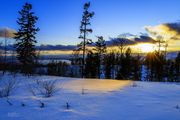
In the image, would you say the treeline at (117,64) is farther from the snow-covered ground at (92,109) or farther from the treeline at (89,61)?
the snow-covered ground at (92,109)

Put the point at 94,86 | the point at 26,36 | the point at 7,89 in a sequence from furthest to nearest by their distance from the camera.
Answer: the point at 26,36
the point at 94,86
the point at 7,89

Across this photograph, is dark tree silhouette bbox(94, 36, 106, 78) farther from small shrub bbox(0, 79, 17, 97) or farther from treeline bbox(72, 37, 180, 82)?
small shrub bbox(0, 79, 17, 97)

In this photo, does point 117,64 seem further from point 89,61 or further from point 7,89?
point 7,89

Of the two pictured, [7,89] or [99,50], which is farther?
[99,50]

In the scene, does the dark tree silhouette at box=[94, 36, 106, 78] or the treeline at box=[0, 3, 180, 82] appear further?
the dark tree silhouette at box=[94, 36, 106, 78]

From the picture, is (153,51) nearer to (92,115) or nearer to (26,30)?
(26,30)

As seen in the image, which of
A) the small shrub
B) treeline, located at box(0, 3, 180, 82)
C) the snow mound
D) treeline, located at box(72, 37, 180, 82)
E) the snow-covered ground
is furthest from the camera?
treeline, located at box(72, 37, 180, 82)

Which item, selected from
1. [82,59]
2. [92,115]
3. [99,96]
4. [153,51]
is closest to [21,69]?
[82,59]

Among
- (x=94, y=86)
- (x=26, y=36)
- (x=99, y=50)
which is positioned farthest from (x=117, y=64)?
(x=94, y=86)

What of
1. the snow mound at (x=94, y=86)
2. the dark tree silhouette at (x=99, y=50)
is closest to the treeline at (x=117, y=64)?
the dark tree silhouette at (x=99, y=50)

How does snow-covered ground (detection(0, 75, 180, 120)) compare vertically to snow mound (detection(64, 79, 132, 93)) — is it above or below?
below

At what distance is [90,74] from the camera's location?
63.8 metres

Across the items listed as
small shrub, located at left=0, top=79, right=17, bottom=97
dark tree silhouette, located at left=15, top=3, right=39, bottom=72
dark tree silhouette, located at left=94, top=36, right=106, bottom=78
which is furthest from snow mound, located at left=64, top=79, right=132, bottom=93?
dark tree silhouette, located at left=94, top=36, right=106, bottom=78

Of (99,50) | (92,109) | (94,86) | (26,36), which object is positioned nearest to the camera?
(92,109)
